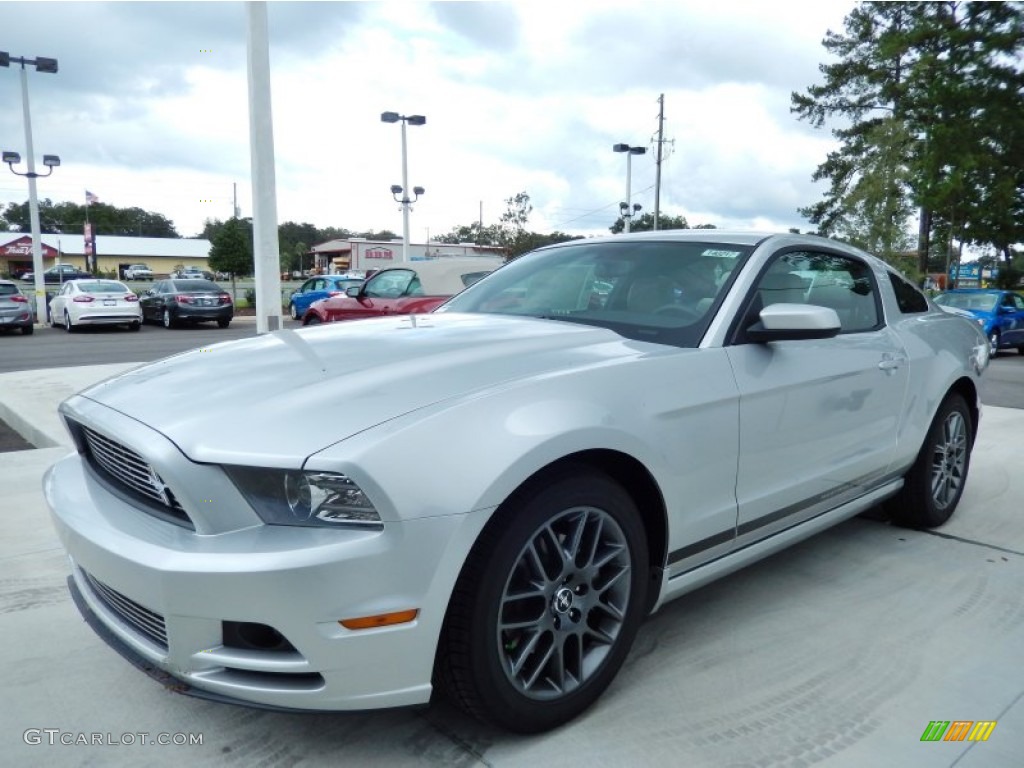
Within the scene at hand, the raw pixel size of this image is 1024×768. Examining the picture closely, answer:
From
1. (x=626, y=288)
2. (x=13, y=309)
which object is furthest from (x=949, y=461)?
(x=13, y=309)

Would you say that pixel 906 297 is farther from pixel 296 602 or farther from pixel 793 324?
pixel 296 602

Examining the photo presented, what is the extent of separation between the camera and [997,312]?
16.4 metres

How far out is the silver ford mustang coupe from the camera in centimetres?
185

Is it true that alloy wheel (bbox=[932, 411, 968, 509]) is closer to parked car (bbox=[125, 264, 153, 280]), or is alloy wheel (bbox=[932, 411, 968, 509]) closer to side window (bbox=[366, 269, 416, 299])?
side window (bbox=[366, 269, 416, 299])

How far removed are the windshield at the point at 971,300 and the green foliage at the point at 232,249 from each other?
30366 millimetres

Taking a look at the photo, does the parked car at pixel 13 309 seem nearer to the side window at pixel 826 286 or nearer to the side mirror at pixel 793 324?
the side window at pixel 826 286

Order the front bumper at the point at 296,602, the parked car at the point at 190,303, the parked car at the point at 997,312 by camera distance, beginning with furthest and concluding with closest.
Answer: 1. the parked car at the point at 190,303
2. the parked car at the point at 997,312
3. the front bumper at the point at 296,602

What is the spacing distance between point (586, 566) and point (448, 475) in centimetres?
62

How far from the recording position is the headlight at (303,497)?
185cm

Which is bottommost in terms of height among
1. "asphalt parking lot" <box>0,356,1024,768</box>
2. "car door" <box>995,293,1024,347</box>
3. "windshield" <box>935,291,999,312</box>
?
"asphalt parking lot" <box>0,356,1024,768</box>

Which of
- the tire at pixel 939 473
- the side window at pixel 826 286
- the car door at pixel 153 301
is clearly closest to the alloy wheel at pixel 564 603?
the side window at pixel 826 286

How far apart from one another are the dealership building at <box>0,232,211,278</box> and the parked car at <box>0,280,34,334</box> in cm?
5102

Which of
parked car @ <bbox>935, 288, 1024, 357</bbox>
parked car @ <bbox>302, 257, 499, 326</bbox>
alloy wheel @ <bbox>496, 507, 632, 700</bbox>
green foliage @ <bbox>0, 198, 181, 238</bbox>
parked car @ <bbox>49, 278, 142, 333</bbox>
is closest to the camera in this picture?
alloy wheel @ <bbox>496, 507, 632, 700</bbox>

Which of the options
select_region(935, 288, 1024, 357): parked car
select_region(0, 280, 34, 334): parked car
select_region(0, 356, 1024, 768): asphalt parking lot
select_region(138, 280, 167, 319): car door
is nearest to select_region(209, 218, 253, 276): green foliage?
select_region(138, 280, 167, 319): car door
